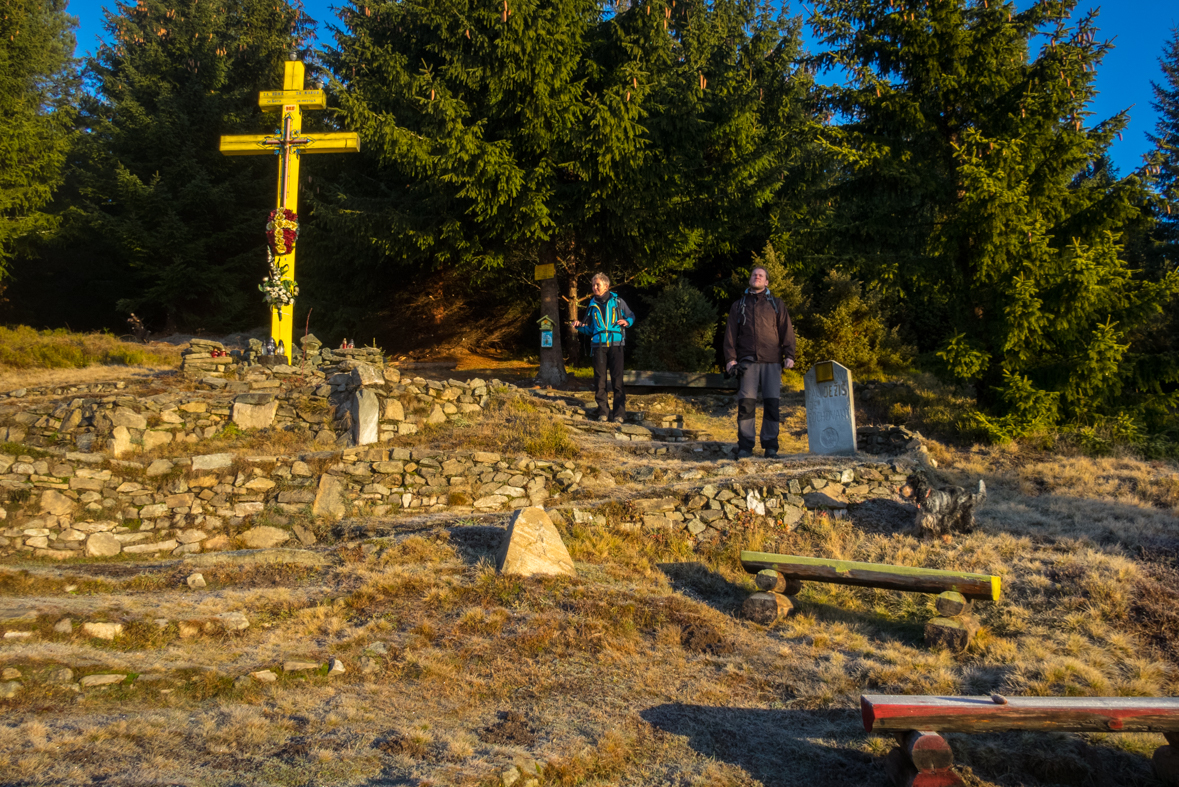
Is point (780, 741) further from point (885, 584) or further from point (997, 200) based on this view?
point (997, 200)

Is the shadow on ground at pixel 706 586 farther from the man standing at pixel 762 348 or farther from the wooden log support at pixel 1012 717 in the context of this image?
the man standing at pixel 762 348

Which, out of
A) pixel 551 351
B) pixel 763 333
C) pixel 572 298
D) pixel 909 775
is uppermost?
pixel 572 298

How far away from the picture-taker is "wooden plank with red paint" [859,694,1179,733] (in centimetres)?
324

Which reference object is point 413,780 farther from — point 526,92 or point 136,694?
point 526,92

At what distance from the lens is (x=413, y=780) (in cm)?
325

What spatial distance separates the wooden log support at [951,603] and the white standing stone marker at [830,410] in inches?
160

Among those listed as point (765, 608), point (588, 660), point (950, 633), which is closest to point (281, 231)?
point (588, 660)

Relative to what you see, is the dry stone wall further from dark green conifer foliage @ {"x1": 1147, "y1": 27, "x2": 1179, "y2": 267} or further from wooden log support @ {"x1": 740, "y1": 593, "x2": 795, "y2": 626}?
dark green conifer foliage @ {"x1": 1147, "y1": 27, "x2": 1179, "y2": 267}

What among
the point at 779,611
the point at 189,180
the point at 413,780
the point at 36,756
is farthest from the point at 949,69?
the point at 189,180

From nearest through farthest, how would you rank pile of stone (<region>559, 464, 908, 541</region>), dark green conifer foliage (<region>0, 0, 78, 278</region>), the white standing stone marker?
pile of stone (<region>559, 464, 908, 541</region>) < the white standing stone marker < dark green conifer foliage (<region>0, 0, 78, 278</region>)

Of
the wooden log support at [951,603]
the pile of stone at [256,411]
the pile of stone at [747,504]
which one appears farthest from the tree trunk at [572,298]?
the wooden log support at [951,603]

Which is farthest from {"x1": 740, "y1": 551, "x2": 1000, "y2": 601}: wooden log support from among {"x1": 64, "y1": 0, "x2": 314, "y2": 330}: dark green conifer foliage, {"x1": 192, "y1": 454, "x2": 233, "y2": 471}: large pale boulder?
{"x1": 64, "y1": 0, "x2": 314, "y2": 330}: dark green conifer foliage

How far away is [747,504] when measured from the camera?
768 cm

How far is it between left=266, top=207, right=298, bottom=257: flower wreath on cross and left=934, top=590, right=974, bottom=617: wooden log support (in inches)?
442
